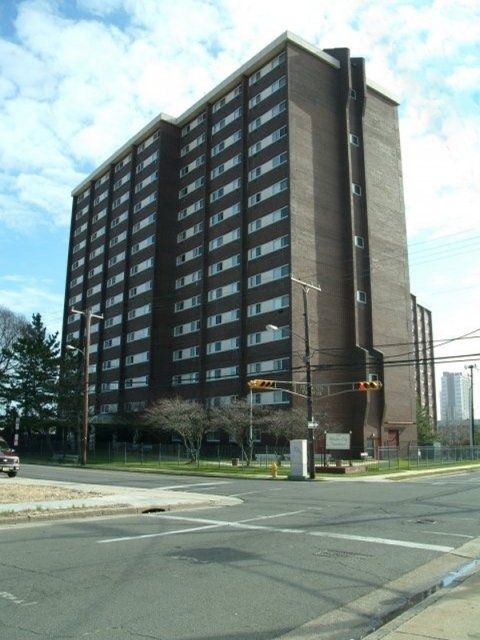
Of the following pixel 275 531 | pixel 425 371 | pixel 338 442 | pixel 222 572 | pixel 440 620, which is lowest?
pixel 275 531

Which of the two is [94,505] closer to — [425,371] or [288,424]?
[288,424]

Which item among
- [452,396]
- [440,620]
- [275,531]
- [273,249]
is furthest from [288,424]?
[452,396]

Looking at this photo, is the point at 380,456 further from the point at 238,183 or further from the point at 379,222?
the point at 238,183

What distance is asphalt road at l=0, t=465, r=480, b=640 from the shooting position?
5.85 metres

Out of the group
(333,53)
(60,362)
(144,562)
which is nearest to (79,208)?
(60,362)

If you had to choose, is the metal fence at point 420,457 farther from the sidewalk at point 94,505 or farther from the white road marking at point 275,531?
the white road marking at point 275,531

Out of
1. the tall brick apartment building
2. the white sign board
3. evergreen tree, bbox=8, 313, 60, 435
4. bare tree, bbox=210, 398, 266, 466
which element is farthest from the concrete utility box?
evergreen tree, bbox=8, 313, 60, 435

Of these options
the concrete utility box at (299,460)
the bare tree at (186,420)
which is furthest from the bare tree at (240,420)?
the concrete utility box at (299,460)

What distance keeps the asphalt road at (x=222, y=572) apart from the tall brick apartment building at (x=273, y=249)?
39.5m

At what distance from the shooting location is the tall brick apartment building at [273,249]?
55719 mm

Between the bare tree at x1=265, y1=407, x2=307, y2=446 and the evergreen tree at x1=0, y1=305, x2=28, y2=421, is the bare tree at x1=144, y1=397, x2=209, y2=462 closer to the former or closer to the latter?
the bare tree at x1=265, y1=407, x2=307, y2=446

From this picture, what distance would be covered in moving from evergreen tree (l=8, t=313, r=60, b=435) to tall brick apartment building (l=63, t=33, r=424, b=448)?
879cm

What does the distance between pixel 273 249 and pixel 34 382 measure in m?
29.4

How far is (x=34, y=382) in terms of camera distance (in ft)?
214
